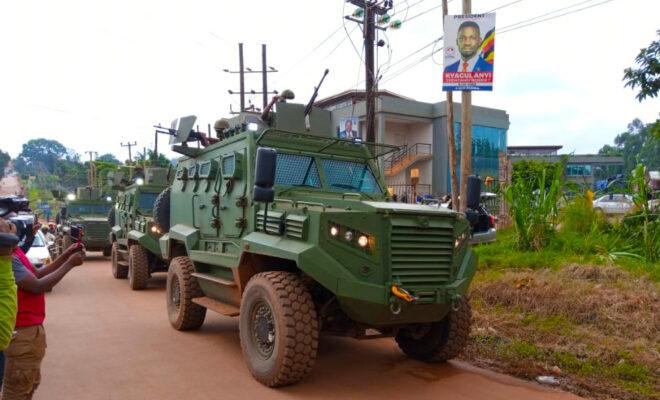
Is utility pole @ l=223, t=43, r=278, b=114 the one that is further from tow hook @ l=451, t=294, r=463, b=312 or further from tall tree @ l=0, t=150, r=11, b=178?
tall tree @ l=0, t=150, r=11, b=178

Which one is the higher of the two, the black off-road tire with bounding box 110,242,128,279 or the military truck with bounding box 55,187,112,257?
the military truck with bounding box 55,187,112,257

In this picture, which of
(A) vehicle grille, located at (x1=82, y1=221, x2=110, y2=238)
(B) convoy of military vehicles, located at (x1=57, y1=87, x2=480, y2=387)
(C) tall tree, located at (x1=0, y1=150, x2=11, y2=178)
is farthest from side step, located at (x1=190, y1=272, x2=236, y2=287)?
(C) tall tree, located at (x1=0, y1=150, x2=11, y2=178)

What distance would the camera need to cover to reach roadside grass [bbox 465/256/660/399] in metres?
5.14

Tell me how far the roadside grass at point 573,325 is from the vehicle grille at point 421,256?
1.38 meters

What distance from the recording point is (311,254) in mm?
4523

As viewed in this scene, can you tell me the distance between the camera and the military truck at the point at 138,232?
10633 mm

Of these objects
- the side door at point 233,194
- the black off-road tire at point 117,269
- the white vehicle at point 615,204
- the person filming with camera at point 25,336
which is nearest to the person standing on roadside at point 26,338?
the person filming with camera at point 25,336

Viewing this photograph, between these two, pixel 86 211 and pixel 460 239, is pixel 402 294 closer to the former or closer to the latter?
pixel 460 239

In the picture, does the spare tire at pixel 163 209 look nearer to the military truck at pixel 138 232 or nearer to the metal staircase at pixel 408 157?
the military truck at pixel 138 232

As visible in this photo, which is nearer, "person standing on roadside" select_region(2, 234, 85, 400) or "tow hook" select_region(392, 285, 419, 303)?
"person standing on roadside" select_region(2, 234, 85, 400)

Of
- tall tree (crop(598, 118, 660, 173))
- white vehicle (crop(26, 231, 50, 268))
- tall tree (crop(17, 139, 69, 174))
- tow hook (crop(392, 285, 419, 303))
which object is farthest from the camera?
tall tree (crop(17, 139, 69, 174))

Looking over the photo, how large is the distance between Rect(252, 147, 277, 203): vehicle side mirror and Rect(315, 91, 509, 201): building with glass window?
23.9 m

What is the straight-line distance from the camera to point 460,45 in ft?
28.6

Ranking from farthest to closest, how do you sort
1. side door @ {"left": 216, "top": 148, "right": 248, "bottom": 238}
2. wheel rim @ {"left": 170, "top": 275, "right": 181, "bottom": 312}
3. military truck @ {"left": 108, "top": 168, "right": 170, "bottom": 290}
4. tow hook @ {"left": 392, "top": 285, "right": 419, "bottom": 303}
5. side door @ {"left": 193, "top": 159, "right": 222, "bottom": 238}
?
military truck @ {"left": 108, "top": 168, "right": 170, "bottom": 290} → wheel rim @ {"left": 170, "top": 275, "right": 181, "bottom": 312} → side door @ {"left": 193, "top": 159, "right": 222, "bottom": 238} → side door @ {"left": 216, "top": 148, "right": 248, "bottom": 238} → tow hook @ {"left": 392, "top": 285, "right": 419, "bottom": 303}
